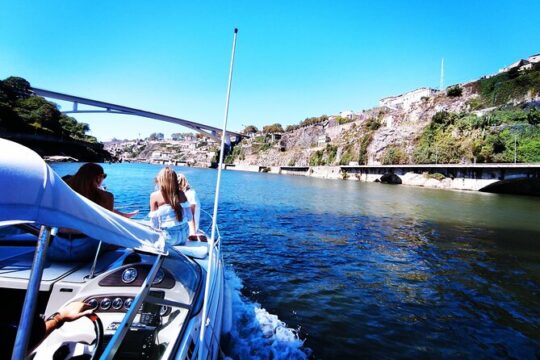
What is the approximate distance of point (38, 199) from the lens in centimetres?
162

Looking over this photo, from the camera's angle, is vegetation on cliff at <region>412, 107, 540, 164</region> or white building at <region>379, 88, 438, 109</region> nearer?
vegetation on cliff at <region>412, 107, 540, 164</region>

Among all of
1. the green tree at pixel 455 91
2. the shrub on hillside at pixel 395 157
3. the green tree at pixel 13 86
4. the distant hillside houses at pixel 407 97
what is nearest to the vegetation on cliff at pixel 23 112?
the green tree at pixel 13 86

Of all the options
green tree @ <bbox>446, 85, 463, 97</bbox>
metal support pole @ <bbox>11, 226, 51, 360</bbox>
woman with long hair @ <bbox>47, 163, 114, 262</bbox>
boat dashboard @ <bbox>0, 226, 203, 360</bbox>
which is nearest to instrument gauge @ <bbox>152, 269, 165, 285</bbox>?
boat dashboard @ <bbox>0, 226, 203, 360</bbox>

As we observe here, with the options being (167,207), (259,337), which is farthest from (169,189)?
(259,337)

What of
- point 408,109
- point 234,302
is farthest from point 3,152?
point 408,109

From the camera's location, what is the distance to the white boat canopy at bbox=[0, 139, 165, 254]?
4.82 ft

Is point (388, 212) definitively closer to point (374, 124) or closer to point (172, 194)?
point (172, 194)

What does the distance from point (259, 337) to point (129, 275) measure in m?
2.83

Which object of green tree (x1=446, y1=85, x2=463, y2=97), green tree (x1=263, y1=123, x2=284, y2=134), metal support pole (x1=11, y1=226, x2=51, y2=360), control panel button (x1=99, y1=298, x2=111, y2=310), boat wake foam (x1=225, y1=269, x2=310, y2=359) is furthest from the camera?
green tree (x1=263, y1=123, x2=284, y2=134)

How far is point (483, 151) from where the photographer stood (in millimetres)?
52781

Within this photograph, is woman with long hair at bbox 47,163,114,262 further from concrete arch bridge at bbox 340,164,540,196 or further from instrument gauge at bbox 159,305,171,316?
concrete arch bridge at bbox 340,164,540,196

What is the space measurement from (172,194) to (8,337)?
321 cm

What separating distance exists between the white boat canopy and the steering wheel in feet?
3.34

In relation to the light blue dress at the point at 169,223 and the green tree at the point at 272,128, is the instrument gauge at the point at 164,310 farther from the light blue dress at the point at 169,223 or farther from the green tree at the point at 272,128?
the green tree at the point at 272,128
